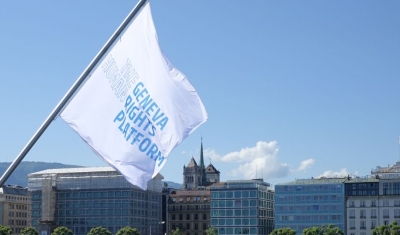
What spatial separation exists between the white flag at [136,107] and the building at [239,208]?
133015 millimetres

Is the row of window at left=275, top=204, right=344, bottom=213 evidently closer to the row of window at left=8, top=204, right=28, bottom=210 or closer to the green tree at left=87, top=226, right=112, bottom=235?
the green tree at left=87, top=226, right=112, bottom=235

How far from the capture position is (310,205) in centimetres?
13788

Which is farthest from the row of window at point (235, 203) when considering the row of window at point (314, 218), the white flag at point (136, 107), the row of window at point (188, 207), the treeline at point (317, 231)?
the white flag at point (136, 107)

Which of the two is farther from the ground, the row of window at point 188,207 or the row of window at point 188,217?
the row of window at point 188,207

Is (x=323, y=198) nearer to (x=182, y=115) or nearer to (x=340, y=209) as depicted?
(x=340, y=209)

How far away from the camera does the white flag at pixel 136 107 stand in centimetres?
1410

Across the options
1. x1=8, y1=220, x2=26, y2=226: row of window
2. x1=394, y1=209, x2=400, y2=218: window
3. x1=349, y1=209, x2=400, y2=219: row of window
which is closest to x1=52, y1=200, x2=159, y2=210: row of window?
x1=8, y1=220, x2=26, y2=226: row of window

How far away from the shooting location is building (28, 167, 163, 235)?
6048 inches

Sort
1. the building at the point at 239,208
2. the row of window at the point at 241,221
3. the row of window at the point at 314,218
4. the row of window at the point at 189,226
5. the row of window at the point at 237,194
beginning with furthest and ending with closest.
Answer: the row of window at the point at 189,226, the row of window at the point at 237,194, the building at the point at 239,208, the row of window at the point at 241,221, the row of window at the point at 314,218

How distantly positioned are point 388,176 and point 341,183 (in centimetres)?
923

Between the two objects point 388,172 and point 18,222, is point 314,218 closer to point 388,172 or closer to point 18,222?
point 388,172

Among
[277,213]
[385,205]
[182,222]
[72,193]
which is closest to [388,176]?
[385,205]

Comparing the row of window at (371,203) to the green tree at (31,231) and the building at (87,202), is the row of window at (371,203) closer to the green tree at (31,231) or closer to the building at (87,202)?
the building at (87,202)

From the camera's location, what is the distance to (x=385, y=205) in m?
136
